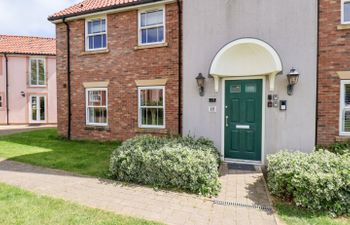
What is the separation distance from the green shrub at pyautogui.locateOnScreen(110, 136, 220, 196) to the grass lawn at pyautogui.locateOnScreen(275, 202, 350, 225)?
58.2 inches

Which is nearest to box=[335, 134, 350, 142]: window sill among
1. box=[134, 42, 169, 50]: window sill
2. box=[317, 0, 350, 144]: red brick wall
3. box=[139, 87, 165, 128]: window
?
box=[317, 0, 350, 144]: red brick wall

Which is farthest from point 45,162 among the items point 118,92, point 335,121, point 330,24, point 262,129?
point 330,24

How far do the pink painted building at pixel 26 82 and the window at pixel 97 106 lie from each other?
44.6 feet

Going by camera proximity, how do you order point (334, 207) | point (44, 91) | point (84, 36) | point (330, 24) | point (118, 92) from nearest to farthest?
point (334, 207)
point (330, 24)
point (118, 92)
point (84, 36)
point (44, 91)

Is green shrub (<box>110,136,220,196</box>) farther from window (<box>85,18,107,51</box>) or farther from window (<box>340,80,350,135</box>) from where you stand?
window (<box>85,18,107,51</box>)

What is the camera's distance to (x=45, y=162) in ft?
26.7

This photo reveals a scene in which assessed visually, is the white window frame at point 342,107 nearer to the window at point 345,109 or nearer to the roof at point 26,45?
the window at point 345,109

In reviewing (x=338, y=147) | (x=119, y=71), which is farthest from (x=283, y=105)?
(x=119, y=71)

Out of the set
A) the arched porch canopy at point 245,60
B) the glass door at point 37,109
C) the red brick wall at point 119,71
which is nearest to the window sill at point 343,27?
the arched porch canopy at point 245,60

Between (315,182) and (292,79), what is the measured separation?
3601 millimetres

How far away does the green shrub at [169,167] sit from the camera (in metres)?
5.72

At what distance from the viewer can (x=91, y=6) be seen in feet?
38.5

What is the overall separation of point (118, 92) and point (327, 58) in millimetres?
7857

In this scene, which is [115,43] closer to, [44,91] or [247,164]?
[247,164]
